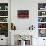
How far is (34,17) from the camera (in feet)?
21.1

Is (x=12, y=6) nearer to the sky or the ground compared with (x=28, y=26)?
nearer to the sky

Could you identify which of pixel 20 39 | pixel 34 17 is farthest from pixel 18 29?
pixel 34 17

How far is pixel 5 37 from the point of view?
21.6 ft

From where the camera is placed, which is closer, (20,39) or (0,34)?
(20,39)

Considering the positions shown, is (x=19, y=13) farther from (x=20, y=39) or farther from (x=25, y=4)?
(x=20, y=39)

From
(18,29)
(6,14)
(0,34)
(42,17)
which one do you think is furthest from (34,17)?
(0,34)

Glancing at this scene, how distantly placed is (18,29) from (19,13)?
795 millimetres

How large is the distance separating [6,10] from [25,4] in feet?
3.32

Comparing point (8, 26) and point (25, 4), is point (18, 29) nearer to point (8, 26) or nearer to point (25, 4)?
point (8, 26)

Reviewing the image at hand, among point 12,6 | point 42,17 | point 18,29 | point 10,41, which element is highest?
point 12,6

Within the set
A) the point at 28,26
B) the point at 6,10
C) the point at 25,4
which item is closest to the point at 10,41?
the point at 28,26

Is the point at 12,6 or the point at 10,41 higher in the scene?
the point at 12,6

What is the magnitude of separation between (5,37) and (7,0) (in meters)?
1.86

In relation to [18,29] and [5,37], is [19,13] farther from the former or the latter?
[5,37]
